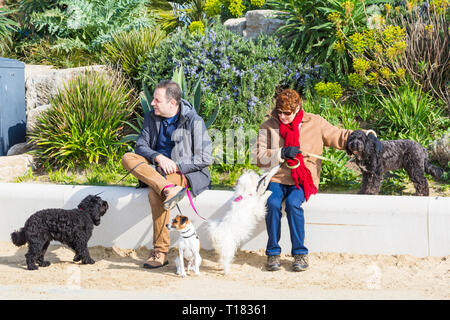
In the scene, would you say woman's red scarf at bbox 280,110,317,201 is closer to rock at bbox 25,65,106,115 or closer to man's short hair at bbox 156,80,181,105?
man's short hair at bbox 156,80,181,105

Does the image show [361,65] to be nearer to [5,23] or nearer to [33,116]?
[33,116]

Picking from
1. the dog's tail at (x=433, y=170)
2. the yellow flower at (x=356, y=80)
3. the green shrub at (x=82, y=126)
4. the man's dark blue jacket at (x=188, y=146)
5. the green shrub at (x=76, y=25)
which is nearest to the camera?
the man's dark blue jacket at (x=188, y=146)

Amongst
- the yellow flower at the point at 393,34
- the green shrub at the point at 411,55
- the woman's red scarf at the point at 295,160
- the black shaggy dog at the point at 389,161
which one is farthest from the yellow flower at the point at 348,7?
the woman's red scarf at the point at 295,160

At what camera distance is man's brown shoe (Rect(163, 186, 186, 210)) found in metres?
5.29

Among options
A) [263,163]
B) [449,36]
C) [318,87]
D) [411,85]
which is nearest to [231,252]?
[263,163]

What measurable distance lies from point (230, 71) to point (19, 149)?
9.37 feet

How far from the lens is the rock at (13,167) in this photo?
23.5ft

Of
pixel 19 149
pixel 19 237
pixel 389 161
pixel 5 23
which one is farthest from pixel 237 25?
pixel 19 237

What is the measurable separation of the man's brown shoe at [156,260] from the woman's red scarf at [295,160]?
135 cm

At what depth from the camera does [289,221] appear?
5.29 m

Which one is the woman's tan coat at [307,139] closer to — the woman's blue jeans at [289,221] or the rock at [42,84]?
the woman's blue jeans at [289,221]

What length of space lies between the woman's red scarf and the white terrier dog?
0.24 metres

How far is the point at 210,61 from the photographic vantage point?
7.88 meters

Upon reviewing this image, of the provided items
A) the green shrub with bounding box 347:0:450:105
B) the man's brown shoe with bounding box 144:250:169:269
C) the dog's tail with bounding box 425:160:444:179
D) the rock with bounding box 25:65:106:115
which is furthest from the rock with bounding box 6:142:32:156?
the dog's tail with bounding box 425:160:444:179
